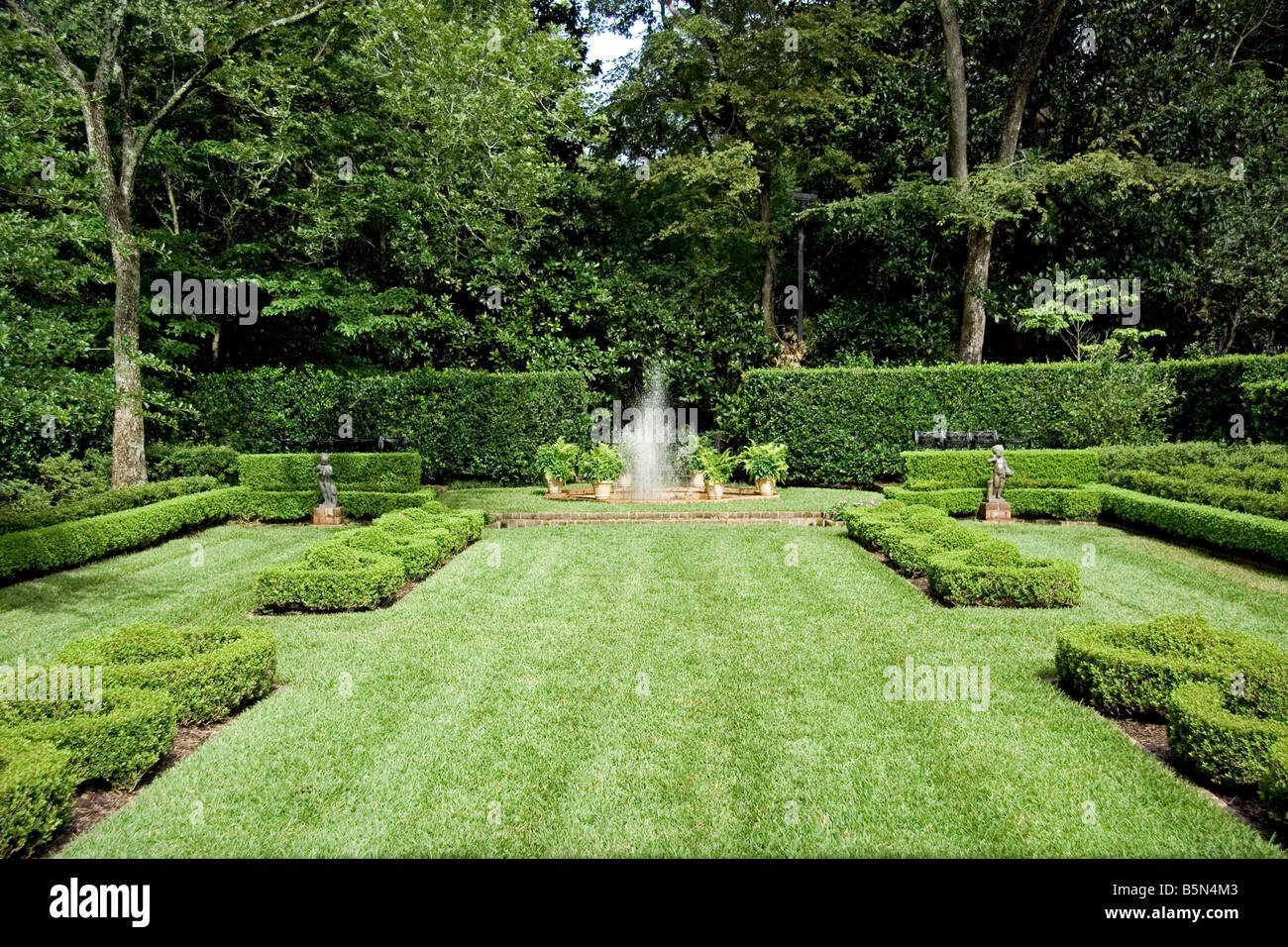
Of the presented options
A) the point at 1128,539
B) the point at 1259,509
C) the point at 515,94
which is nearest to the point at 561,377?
the point at 515,94

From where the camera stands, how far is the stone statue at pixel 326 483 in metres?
12.8

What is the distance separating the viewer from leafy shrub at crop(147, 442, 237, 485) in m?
14.3

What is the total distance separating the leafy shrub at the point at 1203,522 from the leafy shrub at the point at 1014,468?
96 centimetres

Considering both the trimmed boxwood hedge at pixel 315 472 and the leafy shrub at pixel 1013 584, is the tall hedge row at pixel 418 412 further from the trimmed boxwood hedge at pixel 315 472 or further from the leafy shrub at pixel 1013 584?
the leafy shrub at pixel 1013 584

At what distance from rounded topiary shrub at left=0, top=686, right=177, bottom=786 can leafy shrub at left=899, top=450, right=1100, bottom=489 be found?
11865 mm

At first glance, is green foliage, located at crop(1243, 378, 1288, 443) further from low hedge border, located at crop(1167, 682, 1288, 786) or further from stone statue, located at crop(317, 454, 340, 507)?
stone statue, located at crop(317, 454, 340, 507)

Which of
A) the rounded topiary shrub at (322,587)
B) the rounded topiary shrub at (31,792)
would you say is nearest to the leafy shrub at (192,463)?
the rounded topiary shrub at (322,587)

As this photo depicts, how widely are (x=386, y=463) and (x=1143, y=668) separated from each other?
12092 millimetres

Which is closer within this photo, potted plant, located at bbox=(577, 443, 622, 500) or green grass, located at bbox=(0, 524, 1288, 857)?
green grass, located at bbox=(0, 524, 1288, 857)

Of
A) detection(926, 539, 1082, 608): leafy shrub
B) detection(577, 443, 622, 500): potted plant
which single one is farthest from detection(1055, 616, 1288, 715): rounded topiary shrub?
detection(577, 443, 622, 500): potted plant

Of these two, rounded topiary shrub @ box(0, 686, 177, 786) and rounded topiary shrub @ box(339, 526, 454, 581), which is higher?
rounded topiary shrub @ box(339, 526, 454, 581)

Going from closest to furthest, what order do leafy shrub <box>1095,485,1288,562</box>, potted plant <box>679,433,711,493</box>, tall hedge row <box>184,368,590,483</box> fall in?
leafy shrub <box>1095,485,1288,562</box>
potted plant <box>679,433,711,493</box>
tall hedge row <box>184,368,590,483</box>

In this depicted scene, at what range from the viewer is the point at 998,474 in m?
12.5

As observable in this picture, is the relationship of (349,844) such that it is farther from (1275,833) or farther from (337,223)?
(337,223)
